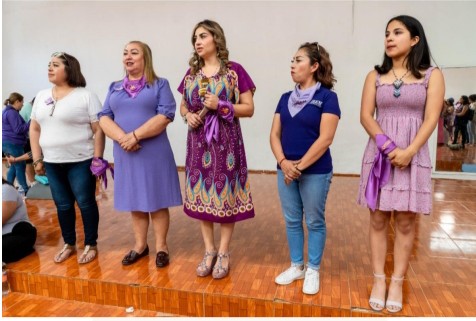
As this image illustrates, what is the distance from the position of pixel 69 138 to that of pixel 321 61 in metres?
1.65

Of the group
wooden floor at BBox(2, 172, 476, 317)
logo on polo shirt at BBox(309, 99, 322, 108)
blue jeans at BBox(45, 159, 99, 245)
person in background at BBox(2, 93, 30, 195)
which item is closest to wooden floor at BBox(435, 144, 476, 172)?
wooden floor at BBox(2, 172, 476, 317)

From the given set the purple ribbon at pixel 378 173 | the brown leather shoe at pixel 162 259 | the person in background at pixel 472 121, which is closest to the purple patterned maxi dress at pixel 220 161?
the brown leather shoe at pixel 162 259

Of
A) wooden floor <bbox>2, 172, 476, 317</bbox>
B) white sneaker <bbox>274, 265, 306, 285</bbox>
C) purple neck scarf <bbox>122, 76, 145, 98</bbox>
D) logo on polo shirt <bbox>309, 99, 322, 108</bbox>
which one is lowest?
wooden floor <bbox>2, 172, 476, 317</bbox>

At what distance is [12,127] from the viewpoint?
182 inches

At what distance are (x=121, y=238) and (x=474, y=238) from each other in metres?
2.92

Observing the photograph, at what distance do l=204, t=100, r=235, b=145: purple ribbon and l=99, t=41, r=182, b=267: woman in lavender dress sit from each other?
33cm

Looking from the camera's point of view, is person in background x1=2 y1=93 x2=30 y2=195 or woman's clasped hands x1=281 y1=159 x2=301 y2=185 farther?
person in background x1=2 y1=93 x2=30 y2=195

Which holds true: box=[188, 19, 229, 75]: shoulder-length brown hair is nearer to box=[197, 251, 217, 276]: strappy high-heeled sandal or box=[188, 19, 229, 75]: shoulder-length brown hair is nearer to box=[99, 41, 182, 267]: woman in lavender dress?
box=[99, 41, 182, 267]: woman in lavender dress

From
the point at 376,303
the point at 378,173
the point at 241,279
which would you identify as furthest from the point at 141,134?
the point at 376,303

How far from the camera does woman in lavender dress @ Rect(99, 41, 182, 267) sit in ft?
7.30

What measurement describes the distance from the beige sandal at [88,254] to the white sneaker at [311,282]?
1.46m

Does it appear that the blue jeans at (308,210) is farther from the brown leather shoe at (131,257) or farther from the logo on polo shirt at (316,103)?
the brown leather shoe at (131,257)

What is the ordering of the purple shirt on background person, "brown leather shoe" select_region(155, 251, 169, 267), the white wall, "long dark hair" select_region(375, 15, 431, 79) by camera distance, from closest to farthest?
1. "long dark hair" select_region(375, 15, 431, 79)
2. "brown leather shoe" select_region(155, 251, 169, 267)
3. the purple shirt on background person
4. the white wall

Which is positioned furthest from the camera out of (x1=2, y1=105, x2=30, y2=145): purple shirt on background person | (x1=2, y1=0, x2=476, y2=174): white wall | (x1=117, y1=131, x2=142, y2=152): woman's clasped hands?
(x1=2, y1=0, x2=476, y2=174): white wall
